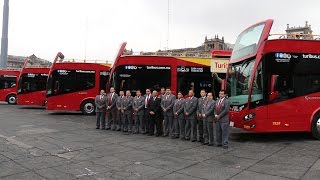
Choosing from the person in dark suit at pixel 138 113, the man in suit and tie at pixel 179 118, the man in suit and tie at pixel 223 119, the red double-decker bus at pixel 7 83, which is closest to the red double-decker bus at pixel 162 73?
the person in dark suit at pixel 138 113

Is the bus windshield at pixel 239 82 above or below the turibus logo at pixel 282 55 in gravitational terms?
below

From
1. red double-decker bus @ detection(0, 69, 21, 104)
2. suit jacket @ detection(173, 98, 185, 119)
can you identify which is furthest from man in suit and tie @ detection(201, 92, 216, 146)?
red double-decker bus @ detection(0, 69, 21, 104)

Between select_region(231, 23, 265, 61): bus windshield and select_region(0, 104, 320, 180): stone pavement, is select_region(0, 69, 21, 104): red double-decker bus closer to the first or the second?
select_region(0, 104, 320, 180): stone pavement

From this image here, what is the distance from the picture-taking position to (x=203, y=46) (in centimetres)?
10938

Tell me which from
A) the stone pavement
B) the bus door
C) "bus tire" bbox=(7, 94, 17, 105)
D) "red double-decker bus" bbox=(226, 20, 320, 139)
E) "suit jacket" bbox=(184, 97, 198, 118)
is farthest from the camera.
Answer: "bus tire" bbox=(7, 94, 17, 105)

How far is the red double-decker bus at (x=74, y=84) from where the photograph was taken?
21.7 meters

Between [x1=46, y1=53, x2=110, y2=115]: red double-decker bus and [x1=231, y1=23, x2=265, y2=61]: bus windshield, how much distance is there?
11.1 m

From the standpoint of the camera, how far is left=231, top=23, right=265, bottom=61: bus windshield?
1182 cm

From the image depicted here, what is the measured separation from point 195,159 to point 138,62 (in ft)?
30.4

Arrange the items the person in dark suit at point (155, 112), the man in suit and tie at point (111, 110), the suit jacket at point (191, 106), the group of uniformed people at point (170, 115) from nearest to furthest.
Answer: the group of uniformed people at point (170, 115)
the suit jacket at point (191, 106)
the person in dark suit at point (155, 112)
the man in suit and tie at point (111, 110)

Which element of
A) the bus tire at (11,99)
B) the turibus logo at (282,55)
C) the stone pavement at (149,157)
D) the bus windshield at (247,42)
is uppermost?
the bus windshield at (247,42)

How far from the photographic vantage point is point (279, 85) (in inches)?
450

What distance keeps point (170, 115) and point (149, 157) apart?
12.0 ft

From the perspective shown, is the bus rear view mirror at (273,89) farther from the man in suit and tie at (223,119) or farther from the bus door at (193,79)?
the bus door at (193,79)
